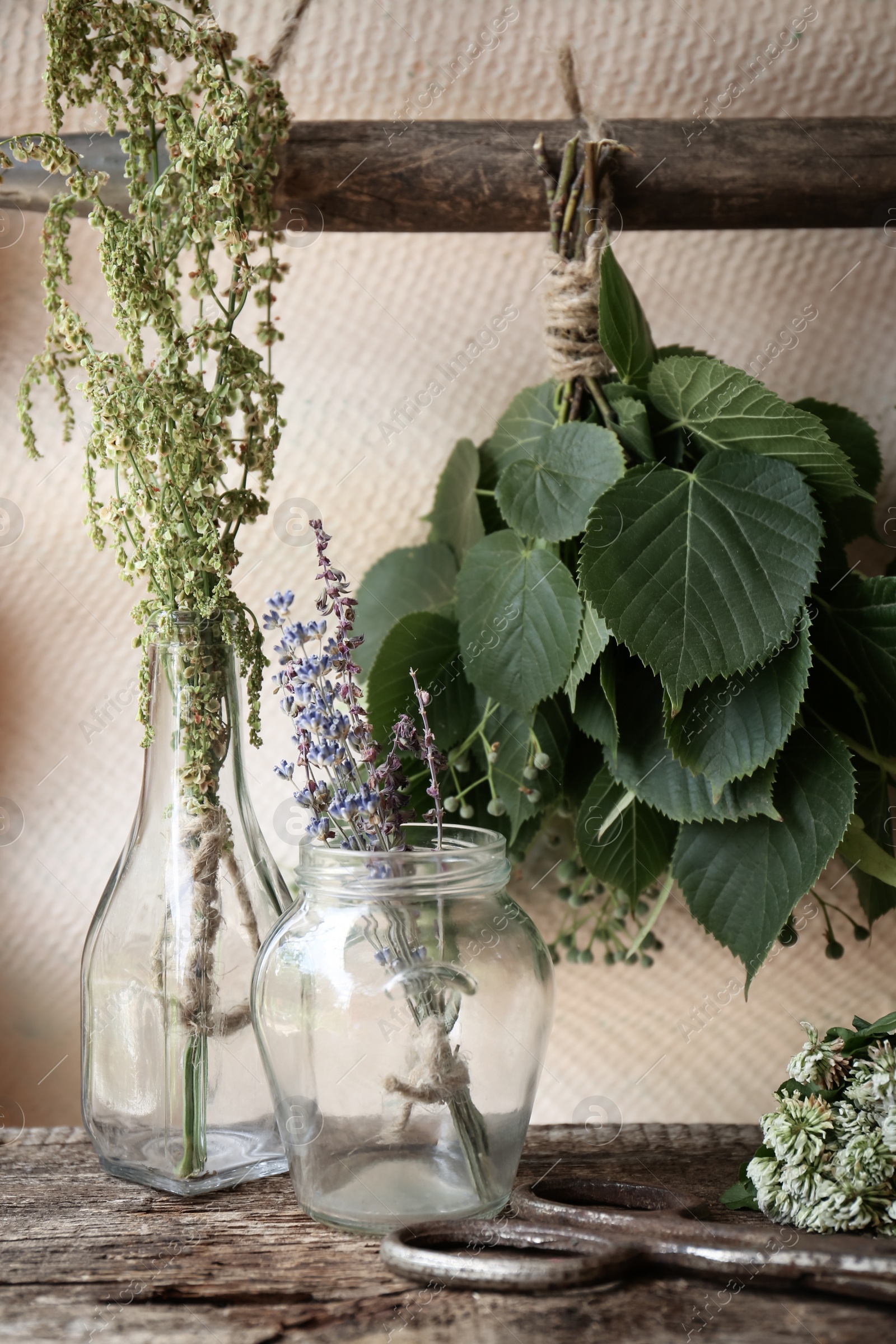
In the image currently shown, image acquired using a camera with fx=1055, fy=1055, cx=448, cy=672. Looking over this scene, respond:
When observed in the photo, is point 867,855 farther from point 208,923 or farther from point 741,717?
point 208,923

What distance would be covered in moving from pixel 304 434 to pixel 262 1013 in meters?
0.47

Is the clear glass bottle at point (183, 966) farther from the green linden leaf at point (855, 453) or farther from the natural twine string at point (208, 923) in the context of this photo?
the green linden leaf at point (855, 453)

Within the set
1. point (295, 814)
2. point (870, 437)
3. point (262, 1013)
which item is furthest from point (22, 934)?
point (870, 437)

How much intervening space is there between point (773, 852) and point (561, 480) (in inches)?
10.3

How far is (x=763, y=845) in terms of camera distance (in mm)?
636

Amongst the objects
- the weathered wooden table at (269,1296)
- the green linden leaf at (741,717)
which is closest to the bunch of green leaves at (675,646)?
the green linden leaf at (741,717)

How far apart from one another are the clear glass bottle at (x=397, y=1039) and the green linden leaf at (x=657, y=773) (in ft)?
0.45

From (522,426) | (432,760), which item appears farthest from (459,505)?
(432,760)

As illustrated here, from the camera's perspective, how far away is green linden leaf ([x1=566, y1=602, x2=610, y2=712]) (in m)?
0.62

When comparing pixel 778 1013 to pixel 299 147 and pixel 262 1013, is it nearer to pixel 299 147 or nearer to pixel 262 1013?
pixel 262 1013

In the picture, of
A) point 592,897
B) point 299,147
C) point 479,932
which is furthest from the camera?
point 592,897

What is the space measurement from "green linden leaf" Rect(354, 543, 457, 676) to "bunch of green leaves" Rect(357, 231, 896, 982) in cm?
4

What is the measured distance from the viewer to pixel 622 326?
2.16 ft

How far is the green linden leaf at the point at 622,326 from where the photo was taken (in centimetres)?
64
